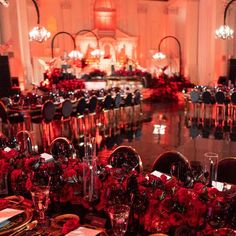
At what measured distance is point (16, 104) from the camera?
693cm

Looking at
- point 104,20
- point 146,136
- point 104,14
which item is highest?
point 104,14

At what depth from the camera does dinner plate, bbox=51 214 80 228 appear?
5.60 feet

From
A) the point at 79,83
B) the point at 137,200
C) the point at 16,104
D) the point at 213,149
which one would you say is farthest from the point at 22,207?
the point at 79,83

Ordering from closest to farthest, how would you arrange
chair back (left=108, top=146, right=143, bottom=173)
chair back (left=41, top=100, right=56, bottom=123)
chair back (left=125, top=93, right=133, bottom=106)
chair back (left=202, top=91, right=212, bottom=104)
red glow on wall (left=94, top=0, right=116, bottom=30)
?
chair back (left=108, top=146, right=143, bottom=173) → chair back (left=41, top=100, right=56, bottom=123) → chair back (left=202, top=91, right=212, bottom=104) → chair back (left=125, top=93, right=133, bottom=106) → red glow on wall (left=94, top=0, right=116, bottom=30)

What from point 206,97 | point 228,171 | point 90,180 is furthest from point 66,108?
point 90,180

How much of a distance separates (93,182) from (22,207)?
1.40ft

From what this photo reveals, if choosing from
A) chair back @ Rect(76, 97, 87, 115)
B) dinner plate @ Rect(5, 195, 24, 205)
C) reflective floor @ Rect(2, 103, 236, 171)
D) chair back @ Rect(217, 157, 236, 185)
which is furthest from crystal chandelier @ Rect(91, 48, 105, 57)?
dinner plate @ Rect(5, 195, 24, 205)

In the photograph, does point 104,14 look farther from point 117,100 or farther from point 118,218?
point 118,218

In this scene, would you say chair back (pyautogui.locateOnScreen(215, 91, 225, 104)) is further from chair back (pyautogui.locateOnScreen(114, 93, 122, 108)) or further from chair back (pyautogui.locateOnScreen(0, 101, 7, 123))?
chair back (pyautogui.locateOnScreen(0, 101, 7, 123))

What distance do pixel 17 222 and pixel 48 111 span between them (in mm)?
5062

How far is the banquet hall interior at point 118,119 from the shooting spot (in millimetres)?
1716

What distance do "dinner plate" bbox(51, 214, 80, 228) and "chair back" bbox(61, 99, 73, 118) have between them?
5.39 metres

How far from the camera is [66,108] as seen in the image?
713cm

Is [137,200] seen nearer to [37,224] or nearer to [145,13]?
[37,224]
